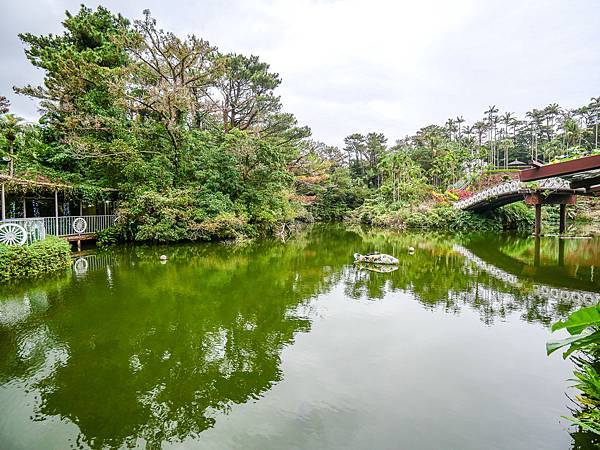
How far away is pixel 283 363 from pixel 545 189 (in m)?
20.9

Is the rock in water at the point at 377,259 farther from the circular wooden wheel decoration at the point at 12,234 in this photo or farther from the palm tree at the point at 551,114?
the palm tree at the point at 551,114

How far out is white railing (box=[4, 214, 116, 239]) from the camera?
13153 mm

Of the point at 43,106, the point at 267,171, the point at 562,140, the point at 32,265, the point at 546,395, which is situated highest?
the point at 562,140

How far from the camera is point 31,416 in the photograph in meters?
3.52

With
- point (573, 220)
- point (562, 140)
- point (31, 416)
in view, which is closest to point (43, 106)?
point (31, 416)

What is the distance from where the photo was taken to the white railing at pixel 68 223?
518 inches

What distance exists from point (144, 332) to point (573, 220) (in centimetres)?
3540

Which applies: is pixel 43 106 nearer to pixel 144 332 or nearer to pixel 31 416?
pixel 144 332

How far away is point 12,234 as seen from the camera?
9.41 metres

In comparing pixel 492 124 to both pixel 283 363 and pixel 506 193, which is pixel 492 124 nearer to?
pixel 506 193

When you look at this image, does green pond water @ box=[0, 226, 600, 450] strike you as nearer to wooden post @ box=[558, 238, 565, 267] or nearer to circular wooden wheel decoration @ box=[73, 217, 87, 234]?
wooden post @ box=[558, 238, 565, 267]

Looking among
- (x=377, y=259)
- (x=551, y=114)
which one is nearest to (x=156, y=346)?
(x=377, y=259)

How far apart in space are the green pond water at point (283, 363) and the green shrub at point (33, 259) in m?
0.96

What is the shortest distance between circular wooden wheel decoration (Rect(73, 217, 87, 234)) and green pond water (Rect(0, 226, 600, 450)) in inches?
224
